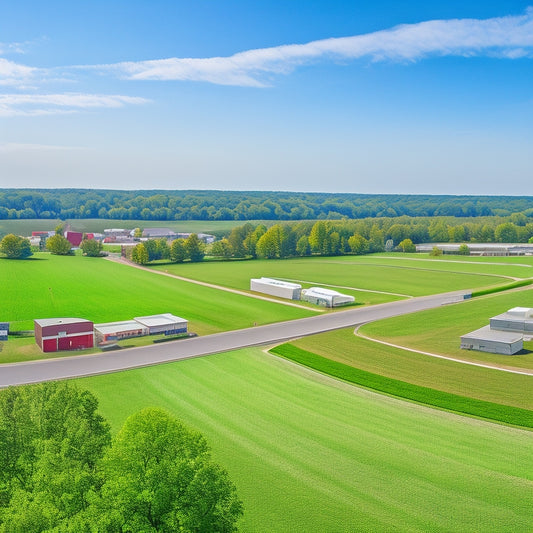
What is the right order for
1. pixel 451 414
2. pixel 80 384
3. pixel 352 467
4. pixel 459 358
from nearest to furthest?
pixel 352 467 → pixel 451 414 → pixel 80 384 → pixel 459 358

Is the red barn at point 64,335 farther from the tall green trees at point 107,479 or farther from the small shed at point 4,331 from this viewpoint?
the tall green trees at point 107,479

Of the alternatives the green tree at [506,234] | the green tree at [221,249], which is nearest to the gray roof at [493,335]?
the green tree at [221,249]

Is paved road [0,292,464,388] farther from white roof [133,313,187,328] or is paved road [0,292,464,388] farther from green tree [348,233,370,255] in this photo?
green tree [348,233,370,255]

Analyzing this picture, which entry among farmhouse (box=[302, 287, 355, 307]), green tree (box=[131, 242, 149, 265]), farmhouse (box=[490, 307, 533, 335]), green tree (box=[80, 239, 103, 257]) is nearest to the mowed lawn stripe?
green tree (box=[131, 242, 149, 265])

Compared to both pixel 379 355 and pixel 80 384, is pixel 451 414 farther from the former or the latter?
pixel 80 384

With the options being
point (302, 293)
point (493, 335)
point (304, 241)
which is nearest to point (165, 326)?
point (302, 293)

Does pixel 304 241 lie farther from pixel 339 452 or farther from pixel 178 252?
pixel 339 452

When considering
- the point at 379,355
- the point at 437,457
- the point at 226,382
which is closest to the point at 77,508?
the point at 437,457
